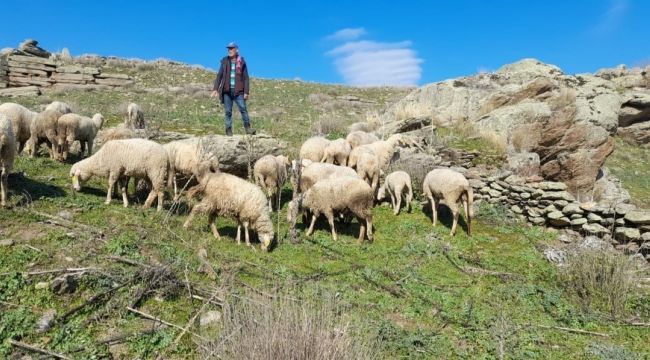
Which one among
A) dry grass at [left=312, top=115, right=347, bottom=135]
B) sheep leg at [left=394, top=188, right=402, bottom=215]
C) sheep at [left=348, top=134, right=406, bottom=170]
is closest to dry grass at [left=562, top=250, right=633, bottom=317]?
A: sheep leg at [left=394, top=188, right=402, bottom=215]

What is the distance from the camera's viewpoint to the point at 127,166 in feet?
28.0

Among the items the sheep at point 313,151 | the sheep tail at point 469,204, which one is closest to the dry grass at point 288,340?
the sheep tail at point 469,204

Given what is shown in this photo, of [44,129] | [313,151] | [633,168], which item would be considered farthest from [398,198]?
[633,168]

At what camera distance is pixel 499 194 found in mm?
11883

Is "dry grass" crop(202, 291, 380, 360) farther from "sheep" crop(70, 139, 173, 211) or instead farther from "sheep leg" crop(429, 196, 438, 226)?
"sheep leg" crop(429, 196, 438, 226)

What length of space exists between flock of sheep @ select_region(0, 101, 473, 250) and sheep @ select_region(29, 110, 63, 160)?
2cm

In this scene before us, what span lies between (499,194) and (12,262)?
11.1 meters

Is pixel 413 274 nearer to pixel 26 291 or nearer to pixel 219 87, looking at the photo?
pixel 26 291

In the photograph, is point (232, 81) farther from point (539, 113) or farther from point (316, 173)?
point (539, 113)

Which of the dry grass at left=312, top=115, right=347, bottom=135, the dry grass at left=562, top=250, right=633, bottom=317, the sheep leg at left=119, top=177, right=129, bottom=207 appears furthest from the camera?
the dry grass at left=312, top=115, right=347, bottom=135

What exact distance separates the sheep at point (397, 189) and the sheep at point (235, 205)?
A: 4033 millimetres

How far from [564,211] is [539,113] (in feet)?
19.4

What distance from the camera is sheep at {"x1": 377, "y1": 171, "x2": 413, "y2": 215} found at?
1099 cm

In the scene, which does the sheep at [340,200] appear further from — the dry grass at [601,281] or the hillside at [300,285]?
the dry grass at [601,281]
